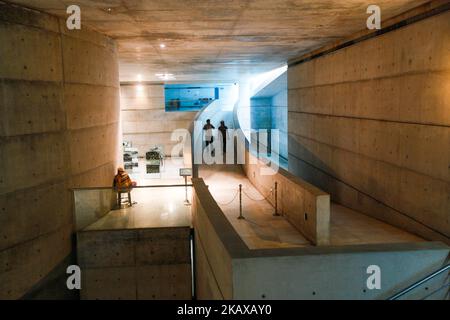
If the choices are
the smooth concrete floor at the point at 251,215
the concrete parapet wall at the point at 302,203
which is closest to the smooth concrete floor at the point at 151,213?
the smooth concrete floor at the point at 251,215

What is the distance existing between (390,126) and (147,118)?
17581 mm

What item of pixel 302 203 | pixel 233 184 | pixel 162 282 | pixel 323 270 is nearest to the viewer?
pixel 323 270

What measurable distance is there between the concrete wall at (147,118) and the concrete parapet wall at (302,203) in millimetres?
13221

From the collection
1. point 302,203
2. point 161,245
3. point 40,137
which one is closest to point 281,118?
point 302,203

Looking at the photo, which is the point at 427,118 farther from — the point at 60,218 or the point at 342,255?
the point at 60,218

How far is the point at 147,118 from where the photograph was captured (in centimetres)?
2470

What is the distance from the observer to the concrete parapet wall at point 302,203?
816 centimetres

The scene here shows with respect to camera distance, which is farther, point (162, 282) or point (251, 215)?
point (251, 215)

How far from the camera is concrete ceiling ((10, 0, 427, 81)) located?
777 centimetres

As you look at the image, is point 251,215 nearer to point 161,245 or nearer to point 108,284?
point 161,245

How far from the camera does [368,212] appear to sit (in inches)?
404

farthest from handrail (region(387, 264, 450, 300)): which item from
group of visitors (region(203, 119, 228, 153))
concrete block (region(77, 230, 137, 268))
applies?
group of visitors (region(203, 119, 228, 153))

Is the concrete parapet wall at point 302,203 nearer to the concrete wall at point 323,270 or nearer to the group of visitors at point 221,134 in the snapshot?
the concrete wall at point 323,270

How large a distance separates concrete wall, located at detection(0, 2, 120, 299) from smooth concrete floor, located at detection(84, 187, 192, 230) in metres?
0.97
